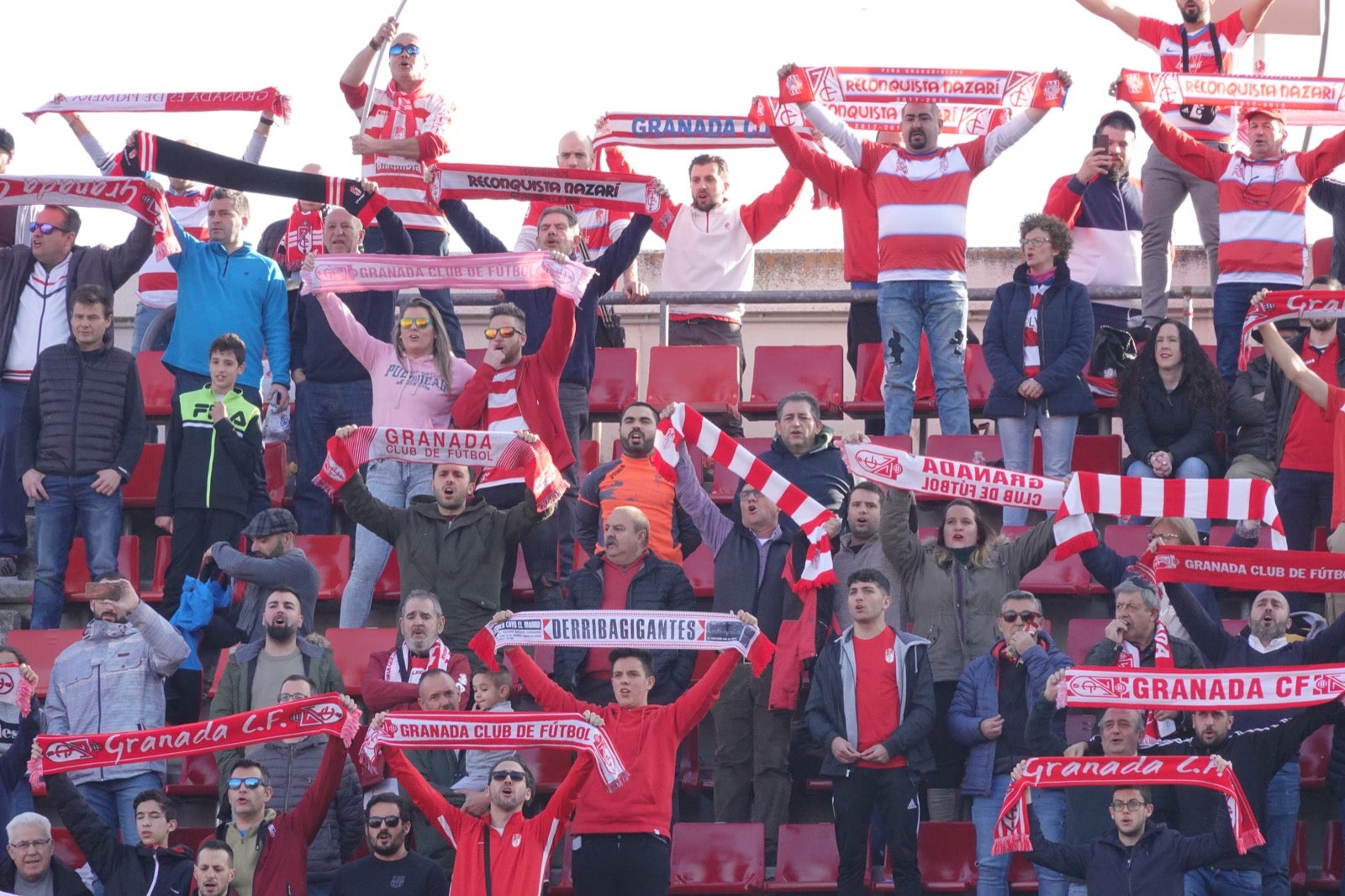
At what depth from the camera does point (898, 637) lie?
10961mm

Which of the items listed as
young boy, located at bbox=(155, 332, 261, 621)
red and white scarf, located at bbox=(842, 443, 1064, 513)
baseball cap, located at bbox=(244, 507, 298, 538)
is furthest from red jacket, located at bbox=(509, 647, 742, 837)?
young boy, located at bbox=(155, 332, 261, 621)

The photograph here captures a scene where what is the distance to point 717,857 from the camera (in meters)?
11.1

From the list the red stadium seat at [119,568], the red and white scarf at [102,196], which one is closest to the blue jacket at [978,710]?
the red stadium seat at [119,568]

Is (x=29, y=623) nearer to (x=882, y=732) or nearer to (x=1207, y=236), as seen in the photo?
(x=882, y=732)

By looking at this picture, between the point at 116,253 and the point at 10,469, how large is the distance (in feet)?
4.51

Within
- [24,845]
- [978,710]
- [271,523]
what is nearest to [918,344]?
[978,710]

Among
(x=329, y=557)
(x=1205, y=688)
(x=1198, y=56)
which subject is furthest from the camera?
(x=1198, y=56)

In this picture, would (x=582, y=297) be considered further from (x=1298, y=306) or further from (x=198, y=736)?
(x=1298, y=306)

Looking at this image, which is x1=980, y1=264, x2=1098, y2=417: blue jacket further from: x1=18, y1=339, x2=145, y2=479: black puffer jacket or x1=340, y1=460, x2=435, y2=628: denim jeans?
x1=18, y1=339, x2=145, y2=479: black puffer jacket

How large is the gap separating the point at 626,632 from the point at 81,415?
3.66 meters

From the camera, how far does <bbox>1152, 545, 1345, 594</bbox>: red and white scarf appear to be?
1050cm

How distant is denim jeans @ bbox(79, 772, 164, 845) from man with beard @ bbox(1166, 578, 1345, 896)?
4.98m

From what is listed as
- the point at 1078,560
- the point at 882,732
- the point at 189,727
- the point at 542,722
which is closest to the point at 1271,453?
the point at 1078,560

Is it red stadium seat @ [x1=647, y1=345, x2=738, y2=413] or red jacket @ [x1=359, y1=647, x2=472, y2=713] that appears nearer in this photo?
red jacket @ [x1=359, y1=647, x2=472, y2=713]
